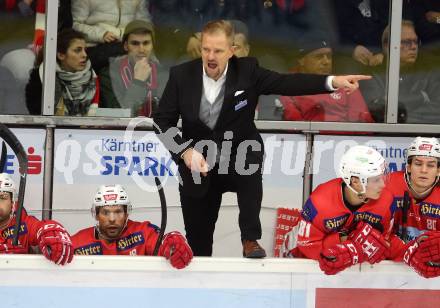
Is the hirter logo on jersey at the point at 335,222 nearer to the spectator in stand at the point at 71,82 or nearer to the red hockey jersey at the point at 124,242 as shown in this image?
the red hockey jersey at the point at 124,242

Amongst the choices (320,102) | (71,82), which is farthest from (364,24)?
(71,82)

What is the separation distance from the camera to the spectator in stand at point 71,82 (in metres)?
6.78

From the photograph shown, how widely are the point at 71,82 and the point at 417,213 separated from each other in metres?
2.35

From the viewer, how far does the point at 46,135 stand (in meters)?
6.78

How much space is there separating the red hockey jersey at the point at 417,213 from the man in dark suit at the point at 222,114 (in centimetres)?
81

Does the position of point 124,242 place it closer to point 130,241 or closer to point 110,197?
point 130,241

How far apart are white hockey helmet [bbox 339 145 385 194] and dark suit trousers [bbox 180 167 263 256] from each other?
0.44 m

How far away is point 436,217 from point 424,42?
1.79 metres

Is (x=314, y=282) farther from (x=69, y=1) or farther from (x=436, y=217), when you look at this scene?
(x=69, y=1)

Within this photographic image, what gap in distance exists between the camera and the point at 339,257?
4.92 metres

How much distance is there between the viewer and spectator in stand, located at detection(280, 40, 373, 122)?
7.15m

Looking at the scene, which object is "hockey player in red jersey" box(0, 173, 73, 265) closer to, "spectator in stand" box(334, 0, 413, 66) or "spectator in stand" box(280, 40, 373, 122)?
"spectator in stand" box(280, 40, 373, 122)

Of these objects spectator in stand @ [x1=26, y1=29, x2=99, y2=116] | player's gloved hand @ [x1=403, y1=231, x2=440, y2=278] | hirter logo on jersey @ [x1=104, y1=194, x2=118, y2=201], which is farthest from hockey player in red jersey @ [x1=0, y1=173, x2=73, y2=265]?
player's gloved hand @ [x1=403, y1=231, x2=440, y2=278]

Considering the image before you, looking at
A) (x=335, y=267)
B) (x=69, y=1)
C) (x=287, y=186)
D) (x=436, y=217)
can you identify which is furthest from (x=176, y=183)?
(x=335, y=267)
